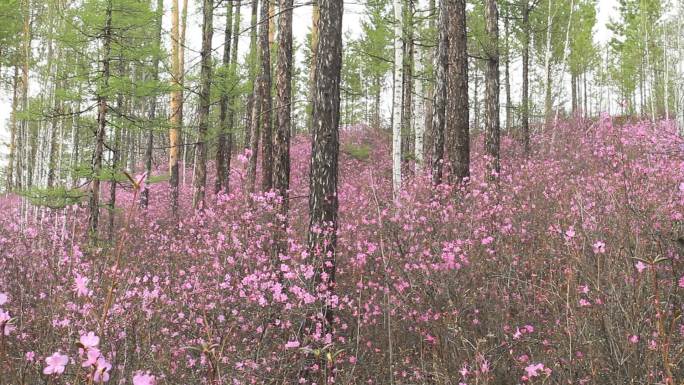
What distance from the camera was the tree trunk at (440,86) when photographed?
8156 mm

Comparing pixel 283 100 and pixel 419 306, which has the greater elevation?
pixel 283 100

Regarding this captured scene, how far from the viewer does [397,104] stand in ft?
32.0

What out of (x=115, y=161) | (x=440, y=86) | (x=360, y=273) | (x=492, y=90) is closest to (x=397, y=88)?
(x=440, y=86)

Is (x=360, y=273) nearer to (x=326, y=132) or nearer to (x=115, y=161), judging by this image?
(x=326, y=132)

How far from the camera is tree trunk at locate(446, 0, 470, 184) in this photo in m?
7.65

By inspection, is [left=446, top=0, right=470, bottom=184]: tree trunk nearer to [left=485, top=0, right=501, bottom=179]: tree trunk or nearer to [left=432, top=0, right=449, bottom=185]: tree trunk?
[left=432, top=0, right=449, bottom=185]: tree trunk

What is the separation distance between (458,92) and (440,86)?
1.03 meters

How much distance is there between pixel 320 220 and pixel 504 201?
312 centimetres

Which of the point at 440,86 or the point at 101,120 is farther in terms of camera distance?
the point at 101,120

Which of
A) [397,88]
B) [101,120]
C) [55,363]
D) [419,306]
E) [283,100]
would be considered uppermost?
[397,88]

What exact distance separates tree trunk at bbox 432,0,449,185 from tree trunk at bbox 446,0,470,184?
28 centimetres

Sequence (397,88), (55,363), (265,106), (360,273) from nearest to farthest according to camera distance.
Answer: (55,363)
(360,273)
(397,88)
(265,106)

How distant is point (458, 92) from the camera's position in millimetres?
7828

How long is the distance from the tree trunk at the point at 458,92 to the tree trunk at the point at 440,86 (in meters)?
0.28
